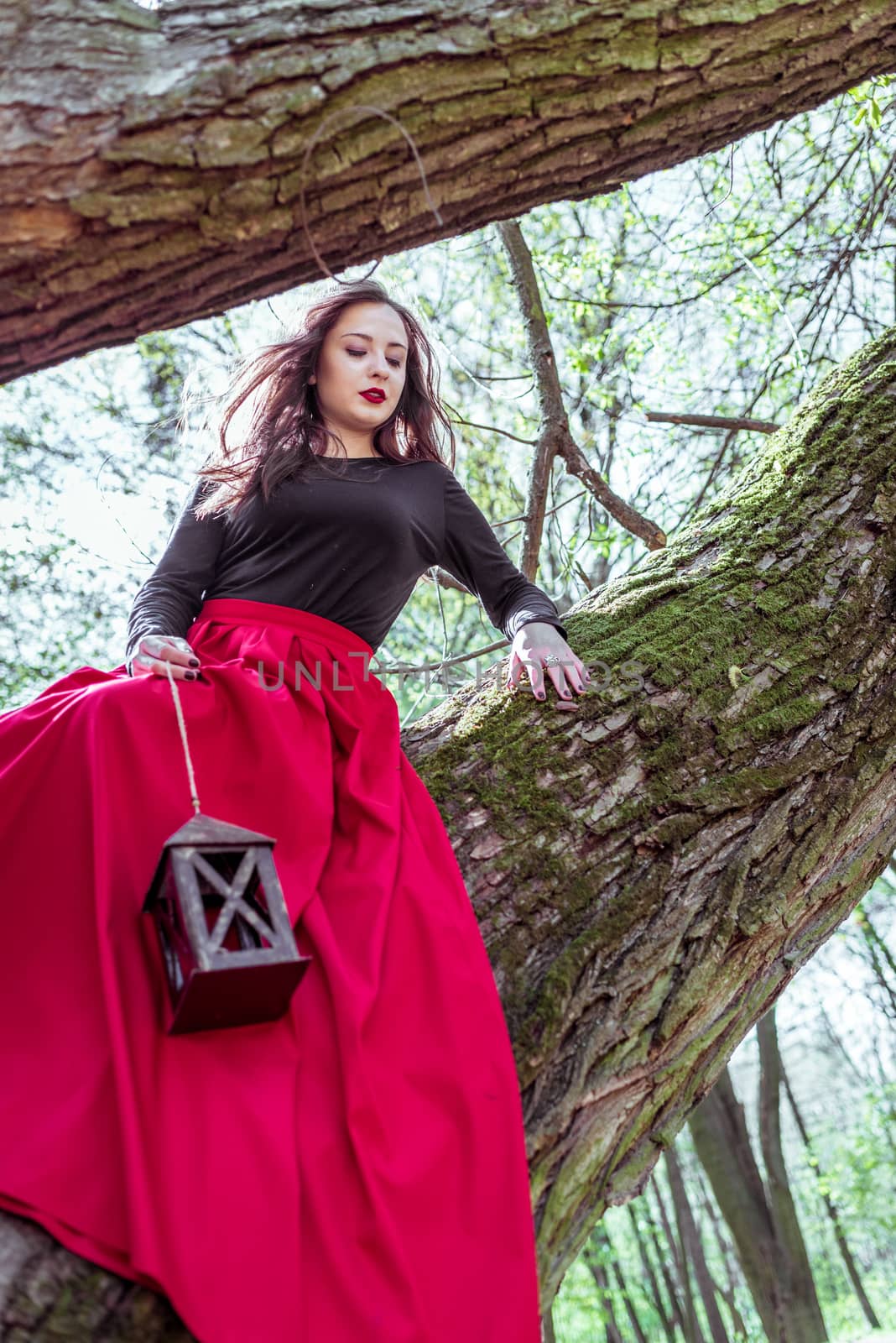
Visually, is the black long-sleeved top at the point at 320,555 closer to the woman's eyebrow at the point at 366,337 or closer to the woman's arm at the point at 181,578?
the woman's arm at the point at 181,578

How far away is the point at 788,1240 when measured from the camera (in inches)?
279

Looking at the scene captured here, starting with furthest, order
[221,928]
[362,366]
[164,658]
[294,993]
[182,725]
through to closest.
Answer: [362,366], [164,658], [182,725], [294,993], [221,928]

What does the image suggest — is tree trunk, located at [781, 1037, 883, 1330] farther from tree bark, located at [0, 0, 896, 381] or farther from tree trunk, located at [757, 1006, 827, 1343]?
tree bark, located at [0, 0, 896, 381]

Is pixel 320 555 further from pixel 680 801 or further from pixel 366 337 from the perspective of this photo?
pixel 680 801

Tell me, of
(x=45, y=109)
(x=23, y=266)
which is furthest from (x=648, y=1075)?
(x=45, y=109)

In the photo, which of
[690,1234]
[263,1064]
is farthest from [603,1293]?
[263,1064]

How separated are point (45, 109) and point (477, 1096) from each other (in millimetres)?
1593

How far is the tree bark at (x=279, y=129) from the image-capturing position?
1.45 meters

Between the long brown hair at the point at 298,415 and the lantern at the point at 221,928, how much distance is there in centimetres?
123

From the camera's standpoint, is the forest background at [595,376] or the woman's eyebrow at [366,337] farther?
the forest background at [595,376]

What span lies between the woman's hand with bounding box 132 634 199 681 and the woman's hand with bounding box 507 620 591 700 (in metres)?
0.81

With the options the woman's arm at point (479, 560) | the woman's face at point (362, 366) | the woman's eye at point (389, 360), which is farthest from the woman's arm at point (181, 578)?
the woman's arm at point (479, 560)

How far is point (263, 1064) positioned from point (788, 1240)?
276 inches

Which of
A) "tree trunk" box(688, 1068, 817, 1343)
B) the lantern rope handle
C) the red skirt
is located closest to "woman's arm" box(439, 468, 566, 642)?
the red skirt
